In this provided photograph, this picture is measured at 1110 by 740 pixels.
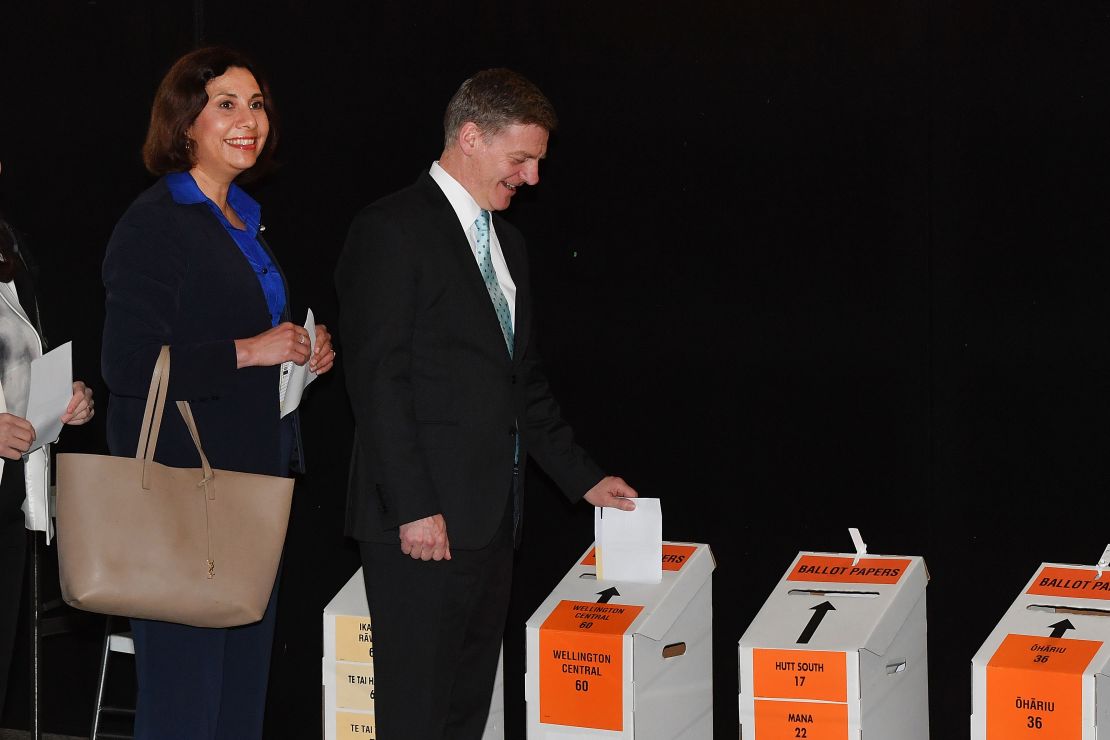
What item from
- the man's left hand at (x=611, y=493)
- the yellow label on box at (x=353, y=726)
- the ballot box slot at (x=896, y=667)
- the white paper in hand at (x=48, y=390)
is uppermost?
the white paper in hand at (x=48, y=390)

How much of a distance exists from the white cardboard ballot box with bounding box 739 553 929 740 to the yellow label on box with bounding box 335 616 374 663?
0.85m

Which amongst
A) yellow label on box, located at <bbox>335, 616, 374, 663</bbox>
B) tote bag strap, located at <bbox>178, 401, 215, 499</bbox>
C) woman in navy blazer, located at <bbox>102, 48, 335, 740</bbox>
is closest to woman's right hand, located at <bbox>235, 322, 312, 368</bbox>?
woman in navy blazer, located at <bbox>102, 48, 335, 740</bbox>

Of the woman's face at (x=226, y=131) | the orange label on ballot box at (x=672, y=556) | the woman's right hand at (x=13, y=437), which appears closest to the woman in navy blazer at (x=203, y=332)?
the woman's face at (x=226, y=131)

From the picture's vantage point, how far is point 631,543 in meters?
2.97

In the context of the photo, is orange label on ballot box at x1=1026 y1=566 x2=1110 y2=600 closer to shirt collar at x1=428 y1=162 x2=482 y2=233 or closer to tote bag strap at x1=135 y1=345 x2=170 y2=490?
shirt collar at x1=428 y1=162 x2=482 y2=233

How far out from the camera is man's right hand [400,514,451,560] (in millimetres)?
2371

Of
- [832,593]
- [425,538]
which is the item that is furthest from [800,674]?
[425,538]

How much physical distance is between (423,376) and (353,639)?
3.04 feet

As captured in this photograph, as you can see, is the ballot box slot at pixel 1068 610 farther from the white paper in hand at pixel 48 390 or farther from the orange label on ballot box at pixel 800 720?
the white paper in hand at pixel 48 390

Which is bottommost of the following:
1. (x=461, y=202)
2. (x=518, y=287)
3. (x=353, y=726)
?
(x=353, y=726)

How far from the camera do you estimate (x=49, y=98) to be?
3.94 meters

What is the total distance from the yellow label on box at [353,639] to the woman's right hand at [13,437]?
3.22 ft

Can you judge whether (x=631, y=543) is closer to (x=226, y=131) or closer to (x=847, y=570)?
(x=847, y=570)

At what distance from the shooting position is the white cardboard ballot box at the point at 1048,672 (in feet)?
8.21
